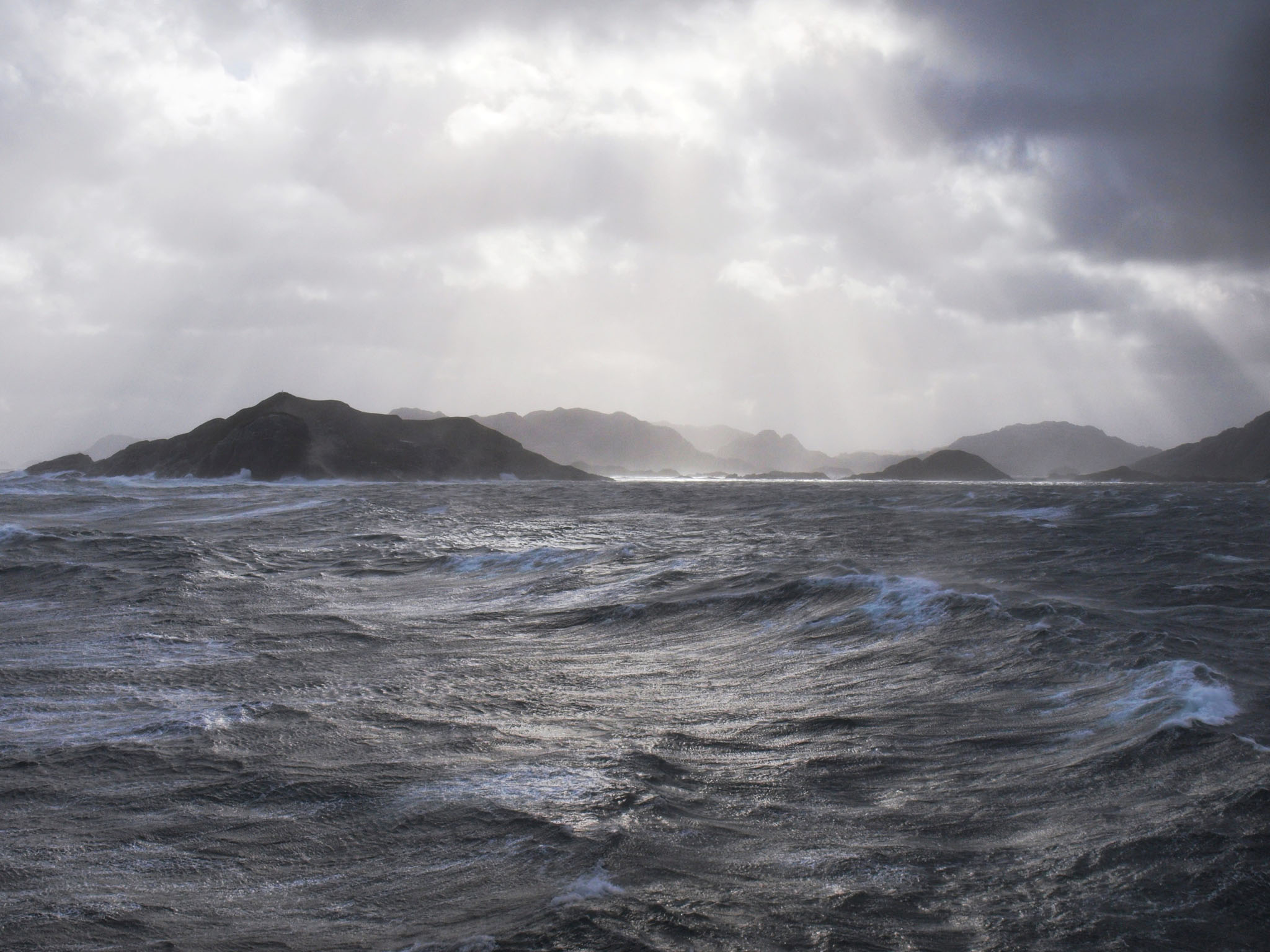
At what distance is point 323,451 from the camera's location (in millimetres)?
116688

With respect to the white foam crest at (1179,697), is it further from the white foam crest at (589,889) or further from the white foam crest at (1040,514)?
the white foam crest at (1040,514)

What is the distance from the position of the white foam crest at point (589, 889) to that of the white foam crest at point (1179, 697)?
602cm

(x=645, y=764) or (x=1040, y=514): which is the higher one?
(x=1040, y=514)

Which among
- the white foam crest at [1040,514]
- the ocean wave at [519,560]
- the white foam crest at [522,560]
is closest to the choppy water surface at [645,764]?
the ocean wave at [519,560]

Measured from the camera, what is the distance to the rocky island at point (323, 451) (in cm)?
10750

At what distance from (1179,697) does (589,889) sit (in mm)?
7395

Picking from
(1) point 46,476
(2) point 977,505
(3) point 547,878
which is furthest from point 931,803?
(1) point 46,476

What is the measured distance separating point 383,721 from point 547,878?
4.43 metres

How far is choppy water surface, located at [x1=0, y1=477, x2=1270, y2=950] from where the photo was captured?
5.07 meters

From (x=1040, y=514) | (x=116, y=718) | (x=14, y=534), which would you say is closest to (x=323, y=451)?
(x=14, y=534)

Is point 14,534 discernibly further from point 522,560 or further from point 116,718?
point 116,718

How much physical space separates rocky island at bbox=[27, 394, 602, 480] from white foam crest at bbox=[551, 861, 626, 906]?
108586 millimetres

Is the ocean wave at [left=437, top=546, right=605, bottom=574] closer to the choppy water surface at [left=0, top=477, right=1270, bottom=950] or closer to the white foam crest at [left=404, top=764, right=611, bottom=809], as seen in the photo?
the choppy water surface at [left=0, top=477, right=1270, bottom=950]

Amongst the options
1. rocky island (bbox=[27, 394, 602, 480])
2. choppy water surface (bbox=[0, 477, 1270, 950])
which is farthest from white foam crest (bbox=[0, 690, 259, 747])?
rocky island (bbox=[27, 394, 602, 480])
